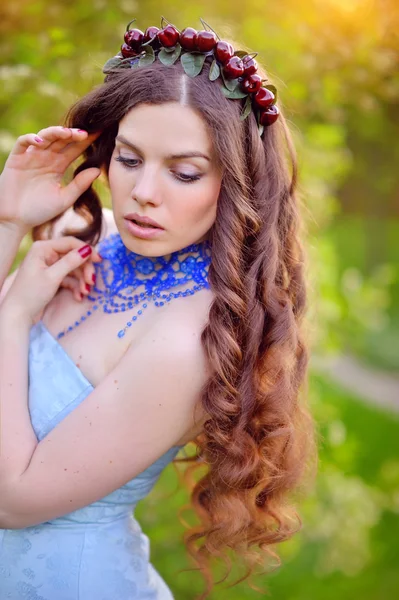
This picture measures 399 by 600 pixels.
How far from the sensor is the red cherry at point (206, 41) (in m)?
1.97

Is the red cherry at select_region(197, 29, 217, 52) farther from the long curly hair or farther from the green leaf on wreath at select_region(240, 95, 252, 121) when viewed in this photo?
the green leaf on wreath at select_region(240, 95, 252, 121)

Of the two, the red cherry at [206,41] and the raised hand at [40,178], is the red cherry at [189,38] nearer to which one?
the red cherry at [206,41]

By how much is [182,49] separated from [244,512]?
144 cm

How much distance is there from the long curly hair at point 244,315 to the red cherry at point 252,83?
0.14 feet

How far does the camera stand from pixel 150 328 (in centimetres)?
206

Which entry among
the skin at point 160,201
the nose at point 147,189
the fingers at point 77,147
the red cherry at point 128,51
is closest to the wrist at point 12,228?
the fingers at point 77,147

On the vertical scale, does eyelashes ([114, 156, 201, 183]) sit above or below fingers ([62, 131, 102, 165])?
below

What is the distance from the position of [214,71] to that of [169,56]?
15cm

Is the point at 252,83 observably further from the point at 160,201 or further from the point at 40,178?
the point at 40,178

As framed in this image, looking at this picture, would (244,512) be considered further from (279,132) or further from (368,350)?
(368,350)

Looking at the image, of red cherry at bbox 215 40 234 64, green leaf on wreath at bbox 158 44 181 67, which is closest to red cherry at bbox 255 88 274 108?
red cherry at bbox 215 40 234 64

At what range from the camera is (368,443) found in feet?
23.2

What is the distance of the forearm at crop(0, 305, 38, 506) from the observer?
6.46ft

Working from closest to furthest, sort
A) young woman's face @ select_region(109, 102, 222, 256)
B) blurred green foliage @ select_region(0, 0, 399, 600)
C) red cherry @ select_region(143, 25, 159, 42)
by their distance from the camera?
young woman's face @ select_region(109, 102, 222, 256)
red cherry @ select_region(143, 25, 159, 42)
blurred green foliage @ select_region(0, 0, 399, 600)
